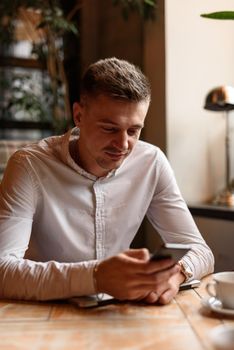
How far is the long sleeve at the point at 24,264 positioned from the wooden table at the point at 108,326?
0.03 meters

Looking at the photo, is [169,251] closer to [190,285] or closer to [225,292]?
[225,292]

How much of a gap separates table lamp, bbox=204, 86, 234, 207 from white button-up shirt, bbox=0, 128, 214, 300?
985 millimetres

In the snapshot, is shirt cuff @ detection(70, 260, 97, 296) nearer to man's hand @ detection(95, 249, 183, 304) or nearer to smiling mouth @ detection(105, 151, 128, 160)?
man's hand @ detection(95, 249, 183, 304)

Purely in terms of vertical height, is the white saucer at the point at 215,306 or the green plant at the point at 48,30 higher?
A: the green plant at the point at 48,30

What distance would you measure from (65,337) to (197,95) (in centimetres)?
214

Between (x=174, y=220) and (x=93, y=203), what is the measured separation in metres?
Result: 0.26

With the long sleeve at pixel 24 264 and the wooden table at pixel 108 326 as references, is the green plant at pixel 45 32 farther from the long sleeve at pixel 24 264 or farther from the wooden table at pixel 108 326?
the wooden table at pixel 108 326

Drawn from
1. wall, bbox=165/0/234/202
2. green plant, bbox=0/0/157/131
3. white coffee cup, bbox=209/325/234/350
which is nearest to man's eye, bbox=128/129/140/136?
white coffee cup, bbox=209/325/234/350

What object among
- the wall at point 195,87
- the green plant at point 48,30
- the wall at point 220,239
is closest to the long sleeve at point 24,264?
the wall at point 220,239

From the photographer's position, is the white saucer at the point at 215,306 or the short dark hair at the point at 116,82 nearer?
the white saucer at the point at 215,306

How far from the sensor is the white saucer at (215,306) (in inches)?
36.3

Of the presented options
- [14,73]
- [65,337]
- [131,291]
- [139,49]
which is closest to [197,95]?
[139,49]

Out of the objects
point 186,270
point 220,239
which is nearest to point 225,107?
point 220,239

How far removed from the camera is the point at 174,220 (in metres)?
1.46
